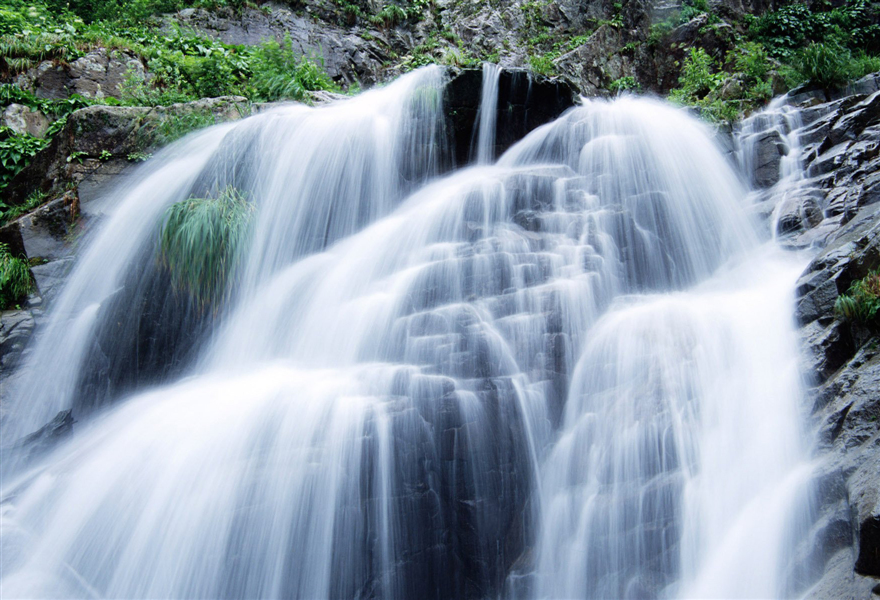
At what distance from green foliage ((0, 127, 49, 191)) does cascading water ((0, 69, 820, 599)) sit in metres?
2.64

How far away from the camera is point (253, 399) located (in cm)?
532

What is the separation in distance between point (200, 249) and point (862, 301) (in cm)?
695

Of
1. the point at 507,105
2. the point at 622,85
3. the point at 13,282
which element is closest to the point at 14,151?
the point at 13,282

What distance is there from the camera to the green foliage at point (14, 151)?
879 centimetres

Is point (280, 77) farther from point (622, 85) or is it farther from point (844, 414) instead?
point (844, 414)

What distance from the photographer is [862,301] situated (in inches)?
171

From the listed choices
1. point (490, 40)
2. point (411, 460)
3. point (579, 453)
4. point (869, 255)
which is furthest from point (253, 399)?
point (490, 40)

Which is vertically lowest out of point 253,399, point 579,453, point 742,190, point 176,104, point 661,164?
point 579,453

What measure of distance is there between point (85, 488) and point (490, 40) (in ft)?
50.9

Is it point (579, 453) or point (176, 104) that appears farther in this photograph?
point (176, 104)

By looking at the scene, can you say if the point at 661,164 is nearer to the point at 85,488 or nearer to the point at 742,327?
the point at 742,327

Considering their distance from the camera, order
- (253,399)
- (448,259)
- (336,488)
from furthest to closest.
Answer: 1. (448,259)
2. (253,399)
3. (336,488)

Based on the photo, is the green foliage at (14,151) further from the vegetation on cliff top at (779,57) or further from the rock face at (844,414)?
the vegetation on cliff top at (779,57)

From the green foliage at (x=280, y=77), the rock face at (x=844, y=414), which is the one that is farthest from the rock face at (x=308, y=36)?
the rock face at (x=844, y=414)
